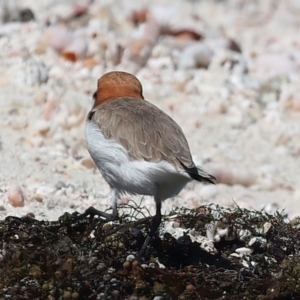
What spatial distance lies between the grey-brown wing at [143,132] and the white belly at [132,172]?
36 mm

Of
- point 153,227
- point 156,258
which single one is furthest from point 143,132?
point 156,258

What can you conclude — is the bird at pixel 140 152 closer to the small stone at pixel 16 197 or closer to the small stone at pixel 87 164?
the small stone at pixel 16 197

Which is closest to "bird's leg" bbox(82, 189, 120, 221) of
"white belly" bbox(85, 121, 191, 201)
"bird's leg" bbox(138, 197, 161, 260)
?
"white belly" bbox(85, 121, 191, 201)

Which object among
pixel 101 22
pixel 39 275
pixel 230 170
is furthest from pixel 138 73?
pixel 39 275

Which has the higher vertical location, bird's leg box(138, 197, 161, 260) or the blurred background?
the blurred background

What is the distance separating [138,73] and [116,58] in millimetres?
318

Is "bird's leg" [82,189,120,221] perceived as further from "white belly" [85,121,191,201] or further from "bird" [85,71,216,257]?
"white belly" [85,121,191,201]

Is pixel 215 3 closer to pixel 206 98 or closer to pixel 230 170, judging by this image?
pixel 206 98

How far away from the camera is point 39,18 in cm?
922

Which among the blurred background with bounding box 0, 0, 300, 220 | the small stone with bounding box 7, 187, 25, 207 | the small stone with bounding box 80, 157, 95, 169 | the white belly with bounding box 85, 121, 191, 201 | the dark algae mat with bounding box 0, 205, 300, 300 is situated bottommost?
the dark algae mat with bounding box 0, 205, 300, 300

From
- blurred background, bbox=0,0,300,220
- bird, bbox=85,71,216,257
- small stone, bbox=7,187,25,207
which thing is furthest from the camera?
blurred background, bbox=0,0,300,220

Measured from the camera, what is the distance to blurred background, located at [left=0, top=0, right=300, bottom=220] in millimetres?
6023

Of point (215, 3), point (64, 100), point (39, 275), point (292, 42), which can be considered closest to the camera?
point (39, 275)

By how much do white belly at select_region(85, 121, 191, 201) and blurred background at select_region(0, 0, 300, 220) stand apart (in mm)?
863
